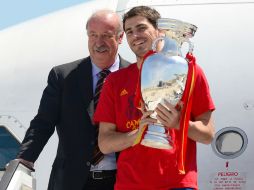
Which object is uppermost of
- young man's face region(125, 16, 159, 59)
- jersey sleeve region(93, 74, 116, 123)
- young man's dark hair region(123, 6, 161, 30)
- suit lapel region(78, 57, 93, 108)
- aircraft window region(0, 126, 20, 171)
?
young man's dark hair region(123, 6, 161, 30)

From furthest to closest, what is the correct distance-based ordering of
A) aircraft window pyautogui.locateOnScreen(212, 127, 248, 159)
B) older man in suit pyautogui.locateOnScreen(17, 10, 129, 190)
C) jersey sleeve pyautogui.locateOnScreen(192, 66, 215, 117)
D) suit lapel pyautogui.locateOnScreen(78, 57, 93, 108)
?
aircraft window pyautogui.locateOnScreen(212, 127, 248, 159) → suit lapel pyautogui.locateOnScreen(78, 57, 93, 108) → older man in suit pyautogui.locateOnScreen(17, 10, 129, 190) → jersey sleeve pyautogui.locateOnScreen(192, 66, 215, 117)

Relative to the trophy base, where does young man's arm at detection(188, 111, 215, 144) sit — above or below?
above

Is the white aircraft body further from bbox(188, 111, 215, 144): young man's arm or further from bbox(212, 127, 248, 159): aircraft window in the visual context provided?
bbox(188, 111, 215, 144): young man's arm

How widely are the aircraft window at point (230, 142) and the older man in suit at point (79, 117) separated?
114cm

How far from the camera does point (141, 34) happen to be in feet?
11.7

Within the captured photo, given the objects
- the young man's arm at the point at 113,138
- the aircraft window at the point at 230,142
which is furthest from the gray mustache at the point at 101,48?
the aircraft window at the point at 230,142

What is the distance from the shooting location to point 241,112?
5.01 m

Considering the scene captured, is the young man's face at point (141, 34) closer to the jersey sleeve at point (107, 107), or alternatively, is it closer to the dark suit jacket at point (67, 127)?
the jersey sleeve at point (107, 107)

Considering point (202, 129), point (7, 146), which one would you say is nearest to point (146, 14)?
point (202, 129)

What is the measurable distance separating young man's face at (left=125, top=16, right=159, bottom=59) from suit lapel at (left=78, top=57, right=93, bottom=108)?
2.80 feet

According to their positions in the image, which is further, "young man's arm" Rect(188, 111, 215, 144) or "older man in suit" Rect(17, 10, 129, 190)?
"older man in suit" Rect(17, 10, 129, 190)

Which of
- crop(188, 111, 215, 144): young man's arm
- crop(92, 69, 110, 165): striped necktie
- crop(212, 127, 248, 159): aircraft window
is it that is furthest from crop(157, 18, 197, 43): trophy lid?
crop(212, 127, 248, 159): aircraft window

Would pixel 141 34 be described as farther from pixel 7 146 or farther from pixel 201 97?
pixel 7 146

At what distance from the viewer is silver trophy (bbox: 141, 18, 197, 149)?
314 centimetres
